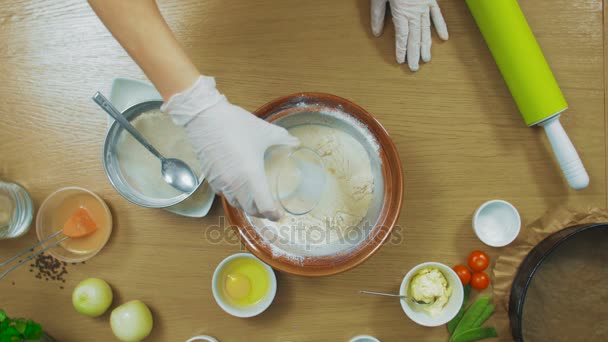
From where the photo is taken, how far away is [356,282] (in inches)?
40.9

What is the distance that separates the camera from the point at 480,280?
1.02 metres

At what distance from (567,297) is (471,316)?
22cm

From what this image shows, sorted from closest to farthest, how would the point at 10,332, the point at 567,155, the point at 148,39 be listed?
the point at 148,39
the point at 10,332
the point at 567,155

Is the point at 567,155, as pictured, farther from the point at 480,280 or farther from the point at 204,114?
the point at 204,114

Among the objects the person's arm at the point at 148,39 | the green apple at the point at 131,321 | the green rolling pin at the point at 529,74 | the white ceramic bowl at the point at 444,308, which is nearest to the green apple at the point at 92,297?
the green apple at the point at 131,321

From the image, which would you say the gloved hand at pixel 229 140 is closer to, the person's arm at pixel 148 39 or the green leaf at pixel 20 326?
the person's arm at pixel 148 39

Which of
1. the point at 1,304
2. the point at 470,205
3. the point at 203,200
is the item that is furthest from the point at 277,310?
the point at 1,304

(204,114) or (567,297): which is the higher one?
(204,114)

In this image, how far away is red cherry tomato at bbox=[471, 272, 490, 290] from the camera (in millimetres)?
1018

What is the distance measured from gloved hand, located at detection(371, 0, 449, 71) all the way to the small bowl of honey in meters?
0.87

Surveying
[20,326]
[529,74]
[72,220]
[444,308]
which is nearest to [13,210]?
[72,220]

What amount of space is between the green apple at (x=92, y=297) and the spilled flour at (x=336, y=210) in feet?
1.43

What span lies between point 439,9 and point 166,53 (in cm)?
71

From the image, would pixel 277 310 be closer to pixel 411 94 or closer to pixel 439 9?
pixel 411 94
